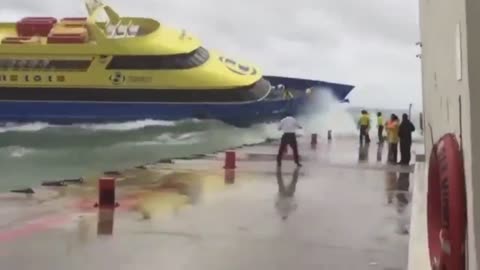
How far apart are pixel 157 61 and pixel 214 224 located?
3858cm

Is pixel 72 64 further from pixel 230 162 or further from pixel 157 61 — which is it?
pixel 230 162

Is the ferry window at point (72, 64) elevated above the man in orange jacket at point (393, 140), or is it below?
above

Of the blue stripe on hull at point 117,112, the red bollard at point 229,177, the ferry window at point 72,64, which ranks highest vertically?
the ferry window at point 72,64

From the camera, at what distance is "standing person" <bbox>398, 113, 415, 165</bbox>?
18.2 metres

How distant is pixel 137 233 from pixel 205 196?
3.48m

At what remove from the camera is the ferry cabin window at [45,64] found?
154ft

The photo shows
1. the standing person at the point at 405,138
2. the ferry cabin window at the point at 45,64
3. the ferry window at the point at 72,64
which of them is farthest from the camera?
the ferry window at the point at 72,64

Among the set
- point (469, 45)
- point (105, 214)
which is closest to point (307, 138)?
point (105, 214)

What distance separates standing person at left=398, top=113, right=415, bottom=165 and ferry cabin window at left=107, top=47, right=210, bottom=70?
29.1m

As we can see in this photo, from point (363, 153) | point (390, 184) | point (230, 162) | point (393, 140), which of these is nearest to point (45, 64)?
point (363, 153)

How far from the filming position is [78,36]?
48094 millimetres

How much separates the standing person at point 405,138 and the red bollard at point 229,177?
4.60 metres

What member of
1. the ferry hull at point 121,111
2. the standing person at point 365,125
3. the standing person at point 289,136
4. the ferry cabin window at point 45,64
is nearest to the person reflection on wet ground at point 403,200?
the standing person at point 289,136

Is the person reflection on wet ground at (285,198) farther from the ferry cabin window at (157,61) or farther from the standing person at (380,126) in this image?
the ferry cabin window at (157,61)
